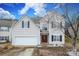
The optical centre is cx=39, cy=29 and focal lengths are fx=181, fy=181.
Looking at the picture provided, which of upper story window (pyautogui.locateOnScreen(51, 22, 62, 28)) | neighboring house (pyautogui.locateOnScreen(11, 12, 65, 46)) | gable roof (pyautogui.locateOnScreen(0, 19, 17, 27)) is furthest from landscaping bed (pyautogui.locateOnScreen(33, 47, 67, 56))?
gable roof (pyautogui.locateOnScreen(0, 19, 17, 27))

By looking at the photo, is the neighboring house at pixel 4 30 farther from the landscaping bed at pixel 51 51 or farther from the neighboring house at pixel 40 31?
the landscaping bed at pixel 51 51

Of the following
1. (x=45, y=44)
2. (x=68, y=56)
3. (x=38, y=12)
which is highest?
(x=38, y=12)

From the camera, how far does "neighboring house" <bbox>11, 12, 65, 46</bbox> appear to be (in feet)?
4.96

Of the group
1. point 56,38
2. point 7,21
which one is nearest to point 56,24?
point 56,38

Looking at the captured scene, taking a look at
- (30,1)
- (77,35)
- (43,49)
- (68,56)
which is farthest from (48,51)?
(30,1)

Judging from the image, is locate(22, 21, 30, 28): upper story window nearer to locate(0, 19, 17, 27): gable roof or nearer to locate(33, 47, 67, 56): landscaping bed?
locate(0, 19, 17, 27): gable roof

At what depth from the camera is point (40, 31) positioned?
152 centimetres

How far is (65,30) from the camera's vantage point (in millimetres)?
1521

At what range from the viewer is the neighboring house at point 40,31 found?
1.51 metres

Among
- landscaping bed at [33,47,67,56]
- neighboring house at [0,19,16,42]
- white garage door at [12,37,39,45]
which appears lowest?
landscaping bed at [33,47,67,56]

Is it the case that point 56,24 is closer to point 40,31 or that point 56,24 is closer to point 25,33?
point 40,31

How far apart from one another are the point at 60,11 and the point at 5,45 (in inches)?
21.4

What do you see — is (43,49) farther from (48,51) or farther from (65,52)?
(65,52)

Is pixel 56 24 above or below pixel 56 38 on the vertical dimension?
above
